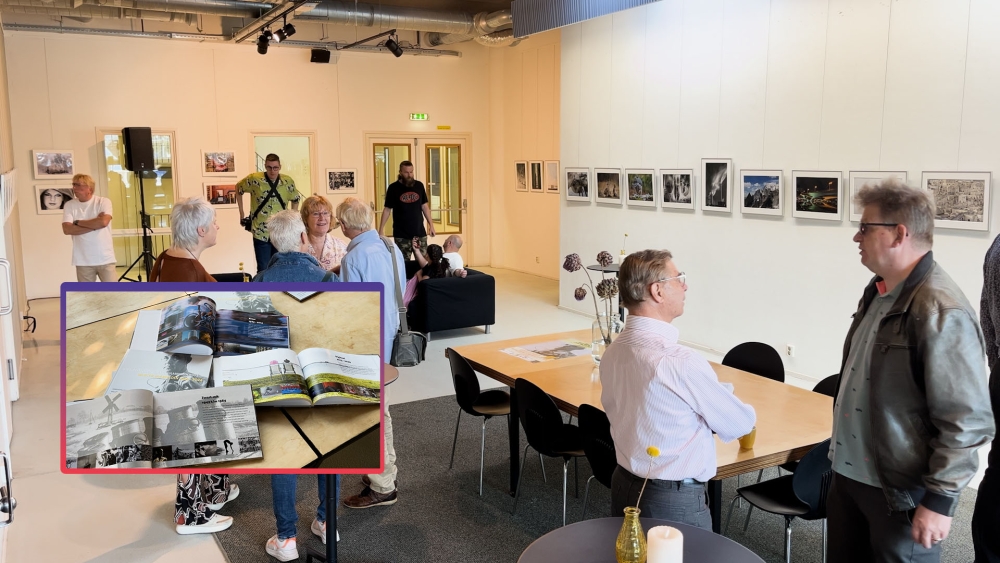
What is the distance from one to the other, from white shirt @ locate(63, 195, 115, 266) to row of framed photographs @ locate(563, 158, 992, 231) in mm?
5432

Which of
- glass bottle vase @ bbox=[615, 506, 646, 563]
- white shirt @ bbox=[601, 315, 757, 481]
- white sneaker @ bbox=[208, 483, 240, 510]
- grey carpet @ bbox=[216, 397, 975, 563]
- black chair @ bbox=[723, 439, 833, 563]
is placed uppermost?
white shirt @ bbox=[601, 315, 757, 481]

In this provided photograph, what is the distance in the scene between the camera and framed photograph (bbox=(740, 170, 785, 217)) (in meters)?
7.09

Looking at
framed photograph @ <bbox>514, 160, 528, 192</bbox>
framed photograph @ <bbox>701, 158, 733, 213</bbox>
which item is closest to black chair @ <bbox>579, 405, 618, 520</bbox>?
framed photograph @ <bbox>701, 158, 733, 213</bbox>

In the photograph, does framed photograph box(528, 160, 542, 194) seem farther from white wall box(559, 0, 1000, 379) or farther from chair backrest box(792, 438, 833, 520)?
chair backrest box(792, 438, 833, 520)

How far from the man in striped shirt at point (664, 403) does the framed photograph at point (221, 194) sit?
10.9 metres

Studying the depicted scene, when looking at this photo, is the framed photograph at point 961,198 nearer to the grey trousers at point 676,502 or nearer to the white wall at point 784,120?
the white wall at point 784,120

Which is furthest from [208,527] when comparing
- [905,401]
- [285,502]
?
[905,401]

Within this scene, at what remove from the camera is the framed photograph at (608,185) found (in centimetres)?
929

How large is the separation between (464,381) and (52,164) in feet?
30.9

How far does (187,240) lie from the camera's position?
4141mm

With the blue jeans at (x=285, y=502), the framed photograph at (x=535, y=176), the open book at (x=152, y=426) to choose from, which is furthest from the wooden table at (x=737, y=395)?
the framed photograph at (x=535, y=176)

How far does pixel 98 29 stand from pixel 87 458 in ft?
35.7

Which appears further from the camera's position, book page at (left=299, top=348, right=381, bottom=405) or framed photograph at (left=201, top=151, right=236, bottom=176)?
framed photograph at (left=201, top=151, right=236, bottom=176)

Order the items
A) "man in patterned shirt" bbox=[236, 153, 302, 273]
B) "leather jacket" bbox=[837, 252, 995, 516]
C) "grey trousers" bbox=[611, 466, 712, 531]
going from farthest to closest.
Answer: "man in patterned shirt" bbox=[236, 153, 302, 273] < "grey trousers" bbox=[611, 466, 712, 531] < "leather jacket" bbox=[837, 252, 995, 516]
